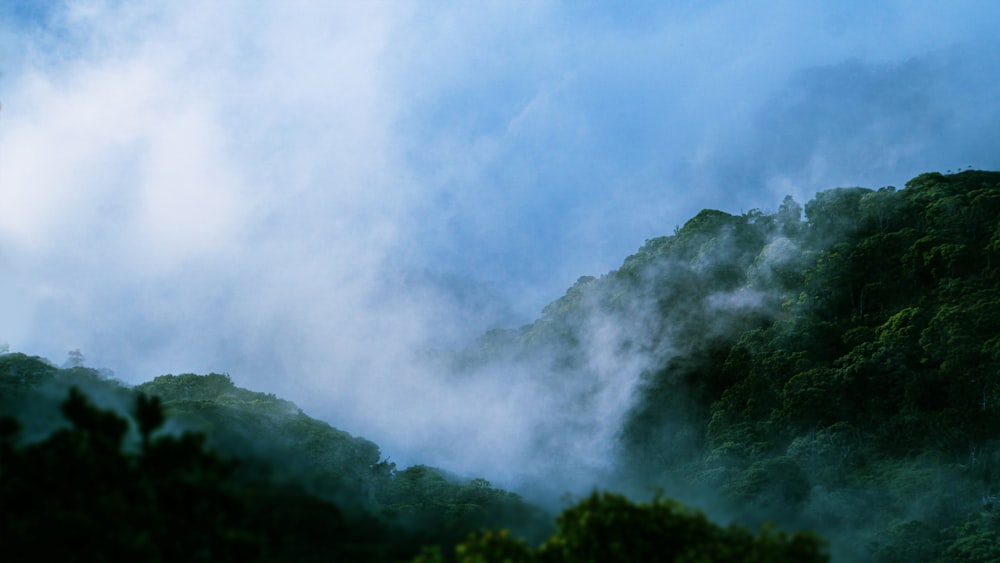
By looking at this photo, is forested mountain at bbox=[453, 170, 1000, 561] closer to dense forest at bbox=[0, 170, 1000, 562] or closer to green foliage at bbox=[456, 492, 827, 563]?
dense forest at bbox=[0, 170, 1000, 562]

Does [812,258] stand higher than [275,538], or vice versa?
[812,258]

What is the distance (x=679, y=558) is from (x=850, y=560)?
1508 cm

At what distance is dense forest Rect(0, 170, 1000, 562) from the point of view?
34.7ft

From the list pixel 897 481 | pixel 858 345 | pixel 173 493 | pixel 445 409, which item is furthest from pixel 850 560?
pixel 445 409

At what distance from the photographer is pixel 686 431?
5381 cm

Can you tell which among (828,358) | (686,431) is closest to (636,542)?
(828,358)

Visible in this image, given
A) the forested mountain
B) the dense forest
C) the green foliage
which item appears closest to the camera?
the dense forest

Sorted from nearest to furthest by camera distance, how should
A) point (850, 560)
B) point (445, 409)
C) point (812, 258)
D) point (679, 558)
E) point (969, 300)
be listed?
1. point (679, 558)
2. point (850, 560)
3. point (969, 300)
4. point (812, 258)
5. point (445, 409)

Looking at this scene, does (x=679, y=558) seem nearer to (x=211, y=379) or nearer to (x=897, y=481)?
(x=897, y=481)

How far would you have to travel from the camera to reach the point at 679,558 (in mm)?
12859

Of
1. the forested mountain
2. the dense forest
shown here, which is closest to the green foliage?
the dense forest

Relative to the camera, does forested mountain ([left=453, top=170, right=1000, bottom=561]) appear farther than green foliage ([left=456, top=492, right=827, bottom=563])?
Yes

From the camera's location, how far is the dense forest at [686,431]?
1058cm

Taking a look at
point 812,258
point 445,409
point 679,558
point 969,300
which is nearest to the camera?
point 679,558
